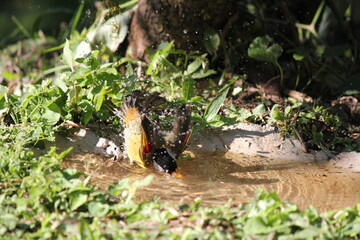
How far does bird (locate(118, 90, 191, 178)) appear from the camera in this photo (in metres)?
3.01

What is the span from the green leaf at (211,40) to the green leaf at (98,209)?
225 cm

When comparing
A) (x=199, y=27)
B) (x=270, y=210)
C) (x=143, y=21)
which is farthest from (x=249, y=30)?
(x=270, y=210)

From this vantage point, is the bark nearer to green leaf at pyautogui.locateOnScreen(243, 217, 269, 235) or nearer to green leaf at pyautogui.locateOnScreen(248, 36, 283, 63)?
green leaf at pyautogui.locateOnScreen(248, 36, 283, 63)

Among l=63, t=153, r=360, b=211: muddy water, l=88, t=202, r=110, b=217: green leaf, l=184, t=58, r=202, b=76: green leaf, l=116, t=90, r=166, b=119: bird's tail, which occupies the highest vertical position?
l=116, t=90, r=166, b=119: bird's tail

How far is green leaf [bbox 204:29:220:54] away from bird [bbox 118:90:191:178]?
1.23 metres

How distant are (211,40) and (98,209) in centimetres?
231

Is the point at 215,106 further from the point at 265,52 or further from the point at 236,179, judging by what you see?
the point at 265,52

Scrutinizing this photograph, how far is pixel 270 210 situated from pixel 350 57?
3.14 meters

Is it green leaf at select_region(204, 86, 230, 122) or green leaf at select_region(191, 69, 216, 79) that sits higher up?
green leaf at select_region(204, 86, 230, 122)

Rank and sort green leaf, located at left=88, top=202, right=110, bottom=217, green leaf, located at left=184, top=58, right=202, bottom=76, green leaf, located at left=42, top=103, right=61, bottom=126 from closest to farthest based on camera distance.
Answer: green leaf, located at left=88, top=202, right=110, bottom=217 → green leaf, located at left=42, top=103, right=61, bottom=126 → green leaf, located at left=184, top=58, right=202, bottom=76

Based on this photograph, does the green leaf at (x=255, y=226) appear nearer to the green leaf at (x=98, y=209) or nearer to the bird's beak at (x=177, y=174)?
the green leaf at (x=98, y=209)

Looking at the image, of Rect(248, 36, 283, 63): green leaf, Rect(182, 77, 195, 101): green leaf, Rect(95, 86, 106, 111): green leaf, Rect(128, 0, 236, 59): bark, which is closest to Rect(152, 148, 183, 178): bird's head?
Rect(95, 86, 106, 111): green leaf

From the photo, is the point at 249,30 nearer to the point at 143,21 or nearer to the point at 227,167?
the point at 143,21

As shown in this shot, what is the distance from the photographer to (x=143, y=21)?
448 centimetres
